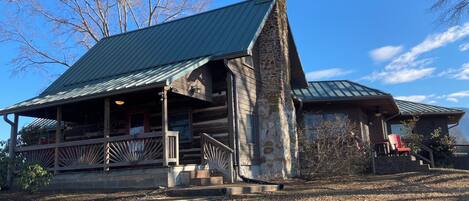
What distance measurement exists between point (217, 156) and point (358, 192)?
4531 millimetres

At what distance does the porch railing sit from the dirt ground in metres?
1.24

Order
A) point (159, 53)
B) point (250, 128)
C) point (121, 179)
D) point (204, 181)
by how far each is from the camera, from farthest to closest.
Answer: point (159, 53) < point (250, 128) < point (121, 179) < point (204, 181)

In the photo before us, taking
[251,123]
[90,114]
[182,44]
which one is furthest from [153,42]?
[251,123]

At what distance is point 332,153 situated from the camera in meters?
14.5

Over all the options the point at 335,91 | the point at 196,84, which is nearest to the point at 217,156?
the point at 196,84

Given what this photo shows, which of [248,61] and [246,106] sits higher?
[248,61]

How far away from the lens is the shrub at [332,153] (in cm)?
1450

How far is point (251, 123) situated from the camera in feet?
50.8

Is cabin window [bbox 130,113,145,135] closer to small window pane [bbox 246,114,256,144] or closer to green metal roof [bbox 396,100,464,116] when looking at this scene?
small window pane [bbox 246,114,256,144]

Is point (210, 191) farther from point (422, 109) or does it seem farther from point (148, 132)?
point (422, 109)

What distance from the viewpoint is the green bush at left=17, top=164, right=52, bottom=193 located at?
11992 millimetres

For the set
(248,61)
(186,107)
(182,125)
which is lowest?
(182,125)

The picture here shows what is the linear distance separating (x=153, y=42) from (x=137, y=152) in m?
6.56

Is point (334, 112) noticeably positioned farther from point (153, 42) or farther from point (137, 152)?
point (137, 152)
